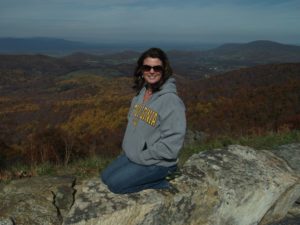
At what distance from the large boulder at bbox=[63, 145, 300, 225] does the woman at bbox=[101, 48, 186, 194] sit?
0.15 metres

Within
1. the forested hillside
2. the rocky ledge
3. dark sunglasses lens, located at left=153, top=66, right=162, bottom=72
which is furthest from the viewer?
the forested hillside

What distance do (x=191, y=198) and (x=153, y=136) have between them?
0.92 meters

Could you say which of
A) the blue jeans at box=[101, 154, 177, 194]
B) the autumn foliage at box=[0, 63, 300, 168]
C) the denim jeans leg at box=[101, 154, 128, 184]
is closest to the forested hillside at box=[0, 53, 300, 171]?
the autumn foliage at box=[0, 63, 300, 168]

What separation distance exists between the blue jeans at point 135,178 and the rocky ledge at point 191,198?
3.0 inches

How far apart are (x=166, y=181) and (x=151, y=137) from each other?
2.08 feet

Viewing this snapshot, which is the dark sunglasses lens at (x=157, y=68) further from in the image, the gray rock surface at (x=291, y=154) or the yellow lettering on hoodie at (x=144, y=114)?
the gray rock surface at (x=291, y=154)

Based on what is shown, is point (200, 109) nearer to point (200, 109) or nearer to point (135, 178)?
point (200, 109)

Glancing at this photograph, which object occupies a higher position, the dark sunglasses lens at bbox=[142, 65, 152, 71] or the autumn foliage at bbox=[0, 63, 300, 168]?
the dark sunglasses lens at bbox=[142, 65, 152, 71]

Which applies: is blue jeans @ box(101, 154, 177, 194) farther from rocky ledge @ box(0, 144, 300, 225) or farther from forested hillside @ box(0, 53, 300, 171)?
forested hillside @ box(0, 53, 300, 171)

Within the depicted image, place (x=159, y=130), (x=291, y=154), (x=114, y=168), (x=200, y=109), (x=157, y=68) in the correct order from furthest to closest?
(x=200, y=109), (x=291, y=154), (x=114, y=168), (x=157, y=68), (x=159, y=130)

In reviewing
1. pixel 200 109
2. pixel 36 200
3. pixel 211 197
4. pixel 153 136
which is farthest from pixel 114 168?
pixel 200 109

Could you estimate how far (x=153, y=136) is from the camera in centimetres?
429

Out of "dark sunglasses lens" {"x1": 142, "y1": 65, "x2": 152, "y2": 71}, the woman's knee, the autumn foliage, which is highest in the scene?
"dark sunglasses lens" {"x1": 142, "y1": 65, "x2": 152, "y2": 71}

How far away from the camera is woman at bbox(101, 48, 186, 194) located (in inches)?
166
